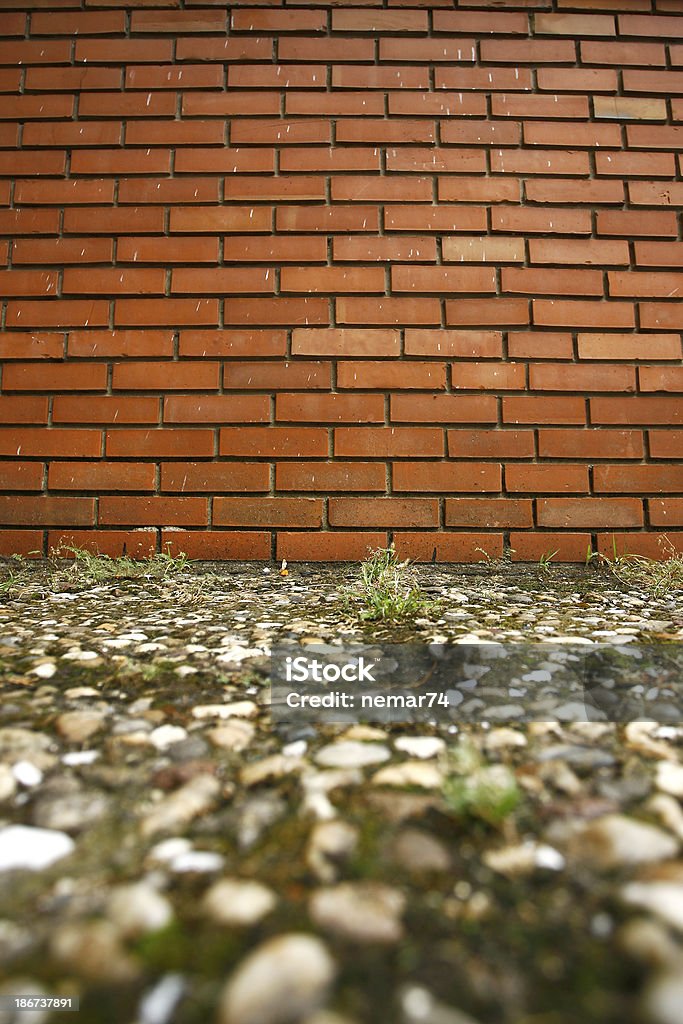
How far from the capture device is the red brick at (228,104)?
231 centimetres

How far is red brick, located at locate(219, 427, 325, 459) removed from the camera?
222 centimetres

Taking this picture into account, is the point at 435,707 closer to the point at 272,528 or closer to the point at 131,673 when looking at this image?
the point at 131,673

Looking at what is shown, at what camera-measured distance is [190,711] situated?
104 cm

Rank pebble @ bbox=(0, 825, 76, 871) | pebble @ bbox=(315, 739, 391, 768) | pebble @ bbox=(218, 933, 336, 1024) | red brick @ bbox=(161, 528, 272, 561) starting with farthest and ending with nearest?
red brick @ bbox=(161, 528, 272, 561) → pebble @ bbox=(315, 739, 391, 768) → pebble @ bbox=(0, 825, 76, 871) → pebble @ bbox=(218, 933, 336, 1024)

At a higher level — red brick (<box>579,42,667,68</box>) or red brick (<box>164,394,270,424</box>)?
red brick (<box>579,42,667,68</box>)

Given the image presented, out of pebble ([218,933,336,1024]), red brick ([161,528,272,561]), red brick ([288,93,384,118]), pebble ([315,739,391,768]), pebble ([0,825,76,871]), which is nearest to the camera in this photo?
pebble ([218,933,336,1024])

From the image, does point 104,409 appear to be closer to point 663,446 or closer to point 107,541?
point 107,541

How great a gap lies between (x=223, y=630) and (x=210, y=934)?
96cm

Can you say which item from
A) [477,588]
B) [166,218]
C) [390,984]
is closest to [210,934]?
[390,984]

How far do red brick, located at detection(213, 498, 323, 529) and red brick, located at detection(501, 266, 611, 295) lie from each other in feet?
3.93

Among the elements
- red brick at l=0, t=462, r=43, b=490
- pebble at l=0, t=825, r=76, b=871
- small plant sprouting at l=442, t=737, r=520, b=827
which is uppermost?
red brick at l=0, t=462, r=43, b=490

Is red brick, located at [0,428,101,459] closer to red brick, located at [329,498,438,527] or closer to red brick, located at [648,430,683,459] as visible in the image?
red brick, located at [329,498,438,527]

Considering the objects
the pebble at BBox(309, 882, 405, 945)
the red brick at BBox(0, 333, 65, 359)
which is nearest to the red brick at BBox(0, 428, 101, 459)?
the red brick at BBox(0, 333, 65, 359)

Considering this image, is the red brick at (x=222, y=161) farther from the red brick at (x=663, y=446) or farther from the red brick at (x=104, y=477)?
the red brick at (x=663, y=446)
